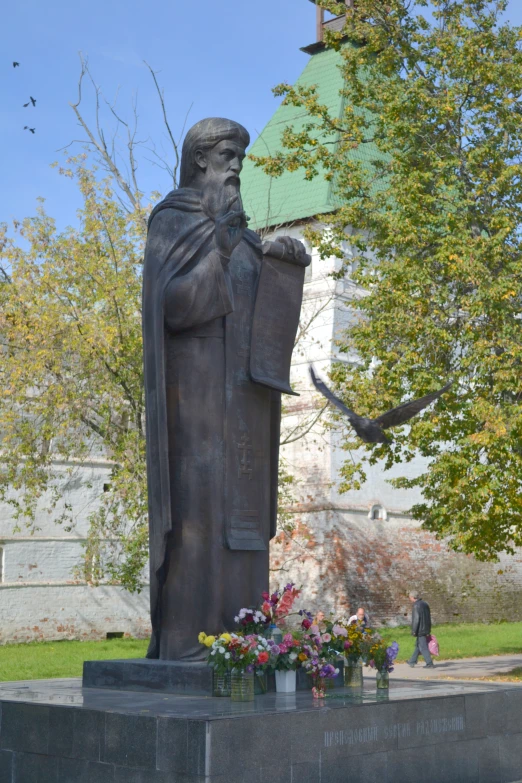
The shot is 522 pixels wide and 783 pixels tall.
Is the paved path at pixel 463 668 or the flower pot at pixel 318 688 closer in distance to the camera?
the flower pot at pixel 318 688

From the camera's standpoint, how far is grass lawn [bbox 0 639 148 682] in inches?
659

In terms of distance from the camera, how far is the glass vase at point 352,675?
6.88 m

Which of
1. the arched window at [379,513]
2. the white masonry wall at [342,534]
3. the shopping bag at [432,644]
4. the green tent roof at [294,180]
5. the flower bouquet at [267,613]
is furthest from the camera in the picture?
the green tent roof at [294,180]

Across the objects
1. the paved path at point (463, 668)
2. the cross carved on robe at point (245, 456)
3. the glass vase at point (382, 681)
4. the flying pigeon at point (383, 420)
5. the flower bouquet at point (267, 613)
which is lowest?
the paved path at point (463, 668)

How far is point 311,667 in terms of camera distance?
628cm

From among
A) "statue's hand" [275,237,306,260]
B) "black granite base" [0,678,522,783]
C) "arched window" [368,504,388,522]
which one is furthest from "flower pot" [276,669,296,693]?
"arched window" [368,504,388,522]

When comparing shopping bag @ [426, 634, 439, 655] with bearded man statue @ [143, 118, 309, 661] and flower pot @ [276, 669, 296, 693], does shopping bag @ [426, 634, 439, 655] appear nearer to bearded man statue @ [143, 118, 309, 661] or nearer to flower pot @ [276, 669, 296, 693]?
bearded man statue @ [143, 118, 309, 661]

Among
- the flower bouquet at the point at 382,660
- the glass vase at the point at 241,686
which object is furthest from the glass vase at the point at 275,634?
the flower bouquet at the point at 382,660

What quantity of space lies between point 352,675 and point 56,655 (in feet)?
46.7

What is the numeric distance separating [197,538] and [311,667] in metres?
1.07

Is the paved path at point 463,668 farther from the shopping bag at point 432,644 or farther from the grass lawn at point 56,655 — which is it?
the grass lawn at point 56,655

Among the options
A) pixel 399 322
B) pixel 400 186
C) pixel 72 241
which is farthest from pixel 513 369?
pixel 72 241

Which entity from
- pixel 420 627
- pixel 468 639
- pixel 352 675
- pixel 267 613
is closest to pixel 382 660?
pixel 352 675

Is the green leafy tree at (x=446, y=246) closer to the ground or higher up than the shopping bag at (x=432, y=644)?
higher up
